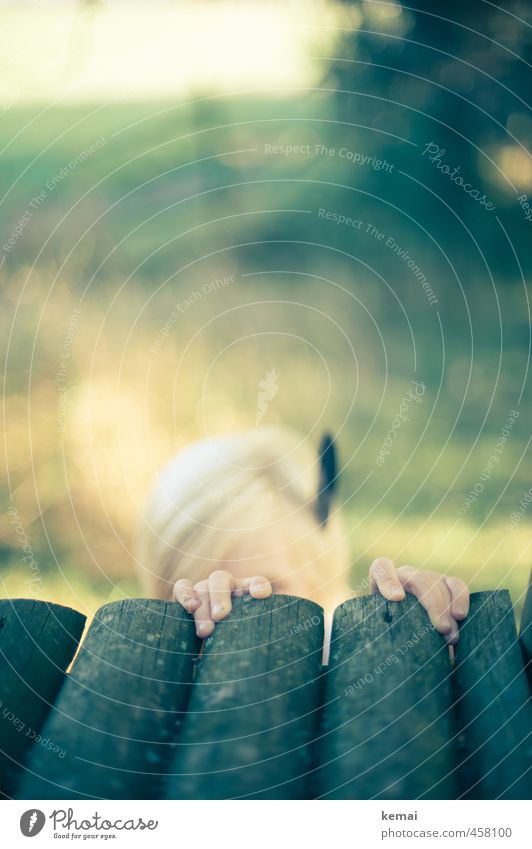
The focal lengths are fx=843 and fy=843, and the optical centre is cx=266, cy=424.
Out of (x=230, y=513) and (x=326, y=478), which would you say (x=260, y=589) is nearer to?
(x=230, y=513)

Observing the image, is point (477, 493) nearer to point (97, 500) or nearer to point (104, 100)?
point (97, 500)

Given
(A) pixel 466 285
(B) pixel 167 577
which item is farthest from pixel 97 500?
(A) pixel 466 285

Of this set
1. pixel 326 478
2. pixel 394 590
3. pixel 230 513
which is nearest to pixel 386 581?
pixel 394 590

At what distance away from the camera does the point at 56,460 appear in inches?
68.7

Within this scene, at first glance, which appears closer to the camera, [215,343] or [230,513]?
[230,513]

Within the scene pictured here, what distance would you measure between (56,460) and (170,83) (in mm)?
774

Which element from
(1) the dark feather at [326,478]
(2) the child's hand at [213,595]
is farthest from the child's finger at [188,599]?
(1) the dark feather at [326,478]

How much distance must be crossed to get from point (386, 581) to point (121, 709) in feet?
0.95

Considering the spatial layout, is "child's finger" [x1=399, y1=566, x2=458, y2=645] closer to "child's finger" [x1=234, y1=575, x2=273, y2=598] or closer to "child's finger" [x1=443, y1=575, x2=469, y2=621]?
"child's finger" [x1=443, y1=575, x2=469, y2=621]

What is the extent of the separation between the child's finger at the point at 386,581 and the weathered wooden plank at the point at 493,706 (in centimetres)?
7

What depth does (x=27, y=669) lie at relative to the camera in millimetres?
853

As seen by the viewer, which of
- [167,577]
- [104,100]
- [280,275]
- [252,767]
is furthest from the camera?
[280,275]

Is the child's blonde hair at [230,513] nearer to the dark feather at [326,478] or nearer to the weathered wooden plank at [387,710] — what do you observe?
the dark feather at [326,478]

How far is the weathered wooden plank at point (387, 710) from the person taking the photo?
30.9 inches
